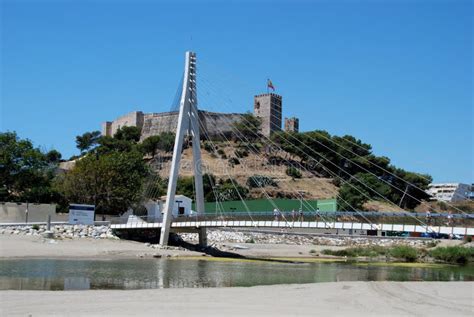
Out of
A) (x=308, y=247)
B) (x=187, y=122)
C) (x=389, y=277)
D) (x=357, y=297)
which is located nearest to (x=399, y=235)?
(x=308, y=247)

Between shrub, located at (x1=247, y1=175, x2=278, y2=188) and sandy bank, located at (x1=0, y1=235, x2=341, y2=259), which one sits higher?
shrub, located at (x1=247, y1=175, x2=278, y2=188)

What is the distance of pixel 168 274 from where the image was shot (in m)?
25.1

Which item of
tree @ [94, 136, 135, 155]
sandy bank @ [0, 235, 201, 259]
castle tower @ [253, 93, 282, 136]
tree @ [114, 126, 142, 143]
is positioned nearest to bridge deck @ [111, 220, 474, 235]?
sandy bank @ [0, 235, 201, 259]

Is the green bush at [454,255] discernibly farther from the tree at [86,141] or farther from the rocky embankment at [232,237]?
the tree at [86,141]

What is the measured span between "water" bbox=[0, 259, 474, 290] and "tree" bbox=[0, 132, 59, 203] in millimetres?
21787

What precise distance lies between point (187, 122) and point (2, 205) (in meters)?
15.7

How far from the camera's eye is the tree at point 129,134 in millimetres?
112375

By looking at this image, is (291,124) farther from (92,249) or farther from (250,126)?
(92,249)

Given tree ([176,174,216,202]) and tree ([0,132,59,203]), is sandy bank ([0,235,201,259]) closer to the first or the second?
tree ([0,132,59,203])

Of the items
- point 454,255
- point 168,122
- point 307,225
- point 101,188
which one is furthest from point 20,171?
point 168,122

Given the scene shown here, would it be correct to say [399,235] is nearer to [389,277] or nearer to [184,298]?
[389,277]

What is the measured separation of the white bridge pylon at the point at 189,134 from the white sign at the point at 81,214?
21.0ft

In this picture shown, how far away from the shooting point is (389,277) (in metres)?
26.4

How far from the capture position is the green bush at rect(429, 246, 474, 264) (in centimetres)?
4044
